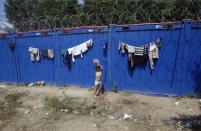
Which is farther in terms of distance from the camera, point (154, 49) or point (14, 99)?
point (14, 99)

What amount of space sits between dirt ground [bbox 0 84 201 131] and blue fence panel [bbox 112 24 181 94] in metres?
0.35

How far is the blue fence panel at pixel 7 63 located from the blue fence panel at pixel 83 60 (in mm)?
2761

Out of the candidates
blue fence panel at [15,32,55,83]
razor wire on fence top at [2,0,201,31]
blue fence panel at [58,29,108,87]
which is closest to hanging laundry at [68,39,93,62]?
blue fence panel at [58,29,108,87]

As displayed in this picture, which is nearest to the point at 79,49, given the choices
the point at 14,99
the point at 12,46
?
the point at 14,99

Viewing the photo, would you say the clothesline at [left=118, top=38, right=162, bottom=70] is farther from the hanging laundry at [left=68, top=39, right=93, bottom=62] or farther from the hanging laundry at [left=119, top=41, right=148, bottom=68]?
the hanging laundry at [left=68, top=39, right=93, bottom=62]

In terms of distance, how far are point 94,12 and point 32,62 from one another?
644 centimetres

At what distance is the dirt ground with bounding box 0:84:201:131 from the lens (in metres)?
3.29

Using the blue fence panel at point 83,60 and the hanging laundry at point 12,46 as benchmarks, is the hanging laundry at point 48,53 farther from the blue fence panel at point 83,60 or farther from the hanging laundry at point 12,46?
the hanging laundry at point 12,46

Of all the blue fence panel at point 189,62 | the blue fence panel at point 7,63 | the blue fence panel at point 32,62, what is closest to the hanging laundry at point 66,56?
the blue fence panel at point 32,62

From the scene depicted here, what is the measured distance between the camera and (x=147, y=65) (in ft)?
14.9

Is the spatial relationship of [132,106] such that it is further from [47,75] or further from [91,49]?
[47,75]

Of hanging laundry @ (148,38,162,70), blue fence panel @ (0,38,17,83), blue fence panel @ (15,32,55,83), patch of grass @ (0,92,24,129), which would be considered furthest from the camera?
blue fence panel @ (0,38,17,83)

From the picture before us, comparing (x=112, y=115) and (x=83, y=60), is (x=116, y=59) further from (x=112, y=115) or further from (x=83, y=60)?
(x=112, y=115)

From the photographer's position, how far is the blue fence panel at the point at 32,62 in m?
5.82
